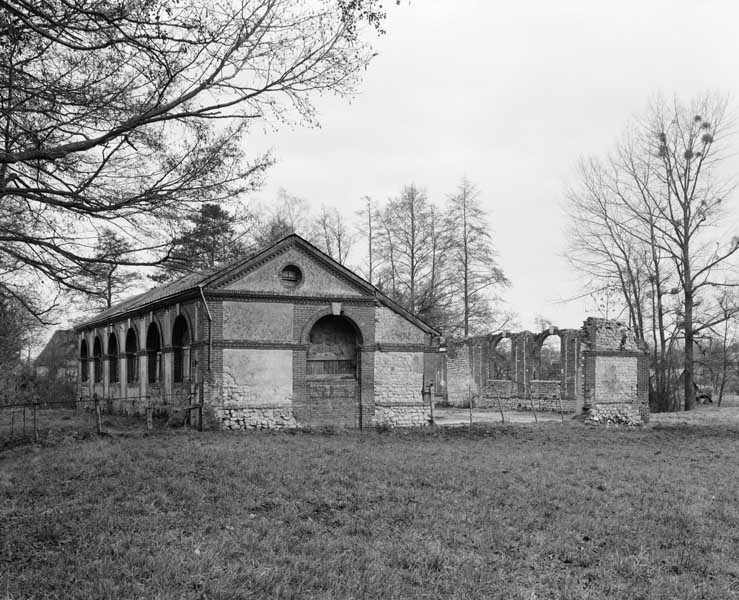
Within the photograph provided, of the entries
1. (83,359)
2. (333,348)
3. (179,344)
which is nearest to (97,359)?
(83,359)

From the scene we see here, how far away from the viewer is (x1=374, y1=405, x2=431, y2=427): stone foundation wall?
854 inches

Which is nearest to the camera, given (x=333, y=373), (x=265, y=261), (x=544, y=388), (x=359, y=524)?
(x=359, y=524)

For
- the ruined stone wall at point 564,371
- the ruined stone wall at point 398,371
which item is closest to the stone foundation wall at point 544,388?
the ruined stone wall at point 564,371

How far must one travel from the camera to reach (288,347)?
67.1 feet

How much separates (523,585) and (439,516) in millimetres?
2335

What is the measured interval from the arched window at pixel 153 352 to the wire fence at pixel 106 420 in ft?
2.85

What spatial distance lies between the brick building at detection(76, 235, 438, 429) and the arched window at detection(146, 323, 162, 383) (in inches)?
16.1

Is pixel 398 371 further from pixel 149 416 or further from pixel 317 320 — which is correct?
pixel 149 416

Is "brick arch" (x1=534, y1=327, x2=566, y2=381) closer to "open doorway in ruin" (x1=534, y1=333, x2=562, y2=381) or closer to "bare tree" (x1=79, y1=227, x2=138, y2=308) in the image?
"open doorway in ruin" (x1=534, y1=333, x2=562, y2=381)

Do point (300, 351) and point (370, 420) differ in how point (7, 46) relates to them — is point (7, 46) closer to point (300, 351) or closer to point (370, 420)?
point (300, 351)

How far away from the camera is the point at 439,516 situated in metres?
8.91

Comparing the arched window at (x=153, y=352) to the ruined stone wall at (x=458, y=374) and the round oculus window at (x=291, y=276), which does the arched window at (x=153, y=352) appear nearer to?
the round oculus window at (x=291, y=276)

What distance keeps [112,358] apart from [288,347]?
42.5 ft

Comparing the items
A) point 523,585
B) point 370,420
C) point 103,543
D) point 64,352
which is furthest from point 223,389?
point 64,352
